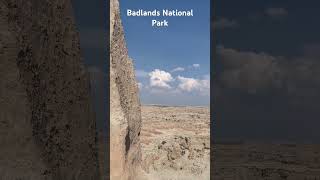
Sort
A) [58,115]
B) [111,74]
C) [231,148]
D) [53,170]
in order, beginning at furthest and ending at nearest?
1. [231,148]
2. [111,74]
3. [58,115]
4. [53,170]

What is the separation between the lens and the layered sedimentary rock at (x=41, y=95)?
151 inches

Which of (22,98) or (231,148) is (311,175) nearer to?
(231,148)

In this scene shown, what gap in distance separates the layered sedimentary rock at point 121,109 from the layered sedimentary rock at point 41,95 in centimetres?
741

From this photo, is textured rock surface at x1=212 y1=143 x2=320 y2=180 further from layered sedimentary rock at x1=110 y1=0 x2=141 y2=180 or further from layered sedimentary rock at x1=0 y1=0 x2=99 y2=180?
layered sedimentary rock at x1=0 y1=0 x2=99 y2=180

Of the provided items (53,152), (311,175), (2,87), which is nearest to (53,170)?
(53,152)

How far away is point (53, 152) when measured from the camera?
4371 millimetres

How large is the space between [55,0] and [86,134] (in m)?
1.59

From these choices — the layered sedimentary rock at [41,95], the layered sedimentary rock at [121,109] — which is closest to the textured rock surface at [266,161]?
the layered sedimentary rock at [121,109]

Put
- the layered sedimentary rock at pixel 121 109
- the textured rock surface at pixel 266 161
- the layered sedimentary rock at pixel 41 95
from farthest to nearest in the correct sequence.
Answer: the textured rock surface at pixel 266 161 < the layered sedimentary rock at pixel 121 109 < the layered sedimentary rock at pixel 41 95

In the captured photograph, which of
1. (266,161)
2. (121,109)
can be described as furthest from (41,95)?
(266,161)

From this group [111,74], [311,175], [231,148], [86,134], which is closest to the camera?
[86,134]

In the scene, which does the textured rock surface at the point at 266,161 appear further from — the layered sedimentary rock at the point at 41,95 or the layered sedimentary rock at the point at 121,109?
the layered sedimentary rock at the point at 41,95

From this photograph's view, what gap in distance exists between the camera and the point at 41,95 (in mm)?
4285

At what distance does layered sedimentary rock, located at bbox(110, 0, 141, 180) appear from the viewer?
13.2m
